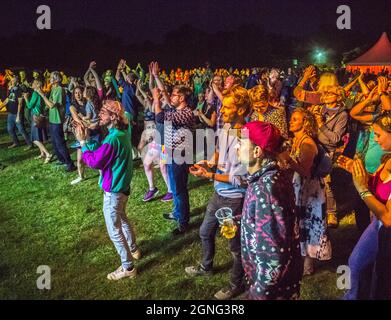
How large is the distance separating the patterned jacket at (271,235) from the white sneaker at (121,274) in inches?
76.8

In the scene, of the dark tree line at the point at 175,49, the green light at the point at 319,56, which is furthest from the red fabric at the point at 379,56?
the green light at the point at 319,56

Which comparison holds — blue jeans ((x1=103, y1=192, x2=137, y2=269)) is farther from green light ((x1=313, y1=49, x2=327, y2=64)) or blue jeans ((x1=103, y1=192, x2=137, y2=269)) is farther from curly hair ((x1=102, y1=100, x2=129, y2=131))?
green light ((x1=313, y1=49, x2=327, y2=64))

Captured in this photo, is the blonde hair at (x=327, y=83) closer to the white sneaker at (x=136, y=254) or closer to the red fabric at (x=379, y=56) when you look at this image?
the white sneaker at (x=136, y=254)

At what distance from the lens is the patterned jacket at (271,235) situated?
101 inches

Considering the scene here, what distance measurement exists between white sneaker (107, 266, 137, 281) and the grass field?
6cm

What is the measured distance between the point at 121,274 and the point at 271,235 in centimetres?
231

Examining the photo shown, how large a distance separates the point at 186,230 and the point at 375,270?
2800mm

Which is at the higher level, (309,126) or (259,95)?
(259,95)

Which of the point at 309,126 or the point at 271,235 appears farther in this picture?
the point at 309,126

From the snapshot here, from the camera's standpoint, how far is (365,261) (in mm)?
3240

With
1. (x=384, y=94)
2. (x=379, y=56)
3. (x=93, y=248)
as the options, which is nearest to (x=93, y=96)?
(x=93, y=248)

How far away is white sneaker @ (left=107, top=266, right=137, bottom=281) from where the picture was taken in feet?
14.3

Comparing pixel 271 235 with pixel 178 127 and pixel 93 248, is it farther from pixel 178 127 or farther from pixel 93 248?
pixel 93 248
